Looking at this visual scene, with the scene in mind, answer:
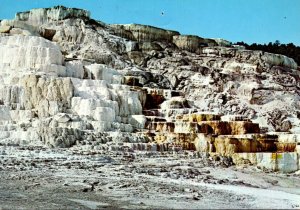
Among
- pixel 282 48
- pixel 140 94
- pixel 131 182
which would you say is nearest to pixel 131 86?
pixel 140 94

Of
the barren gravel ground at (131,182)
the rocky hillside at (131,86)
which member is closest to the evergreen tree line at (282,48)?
the rocky hillside at (131,86)

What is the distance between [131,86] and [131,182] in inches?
601

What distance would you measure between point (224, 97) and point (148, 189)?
19.3 metres

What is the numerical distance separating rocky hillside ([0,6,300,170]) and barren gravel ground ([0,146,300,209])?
2.03 metres

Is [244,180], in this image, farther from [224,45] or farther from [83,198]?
[224,45]

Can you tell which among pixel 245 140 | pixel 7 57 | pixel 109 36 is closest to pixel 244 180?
pixel 245 140

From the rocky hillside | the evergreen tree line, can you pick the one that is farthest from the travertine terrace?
the evergreen tree line

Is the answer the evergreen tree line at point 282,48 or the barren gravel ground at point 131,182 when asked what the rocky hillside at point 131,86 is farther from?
the evergreen tree line at point 282,48

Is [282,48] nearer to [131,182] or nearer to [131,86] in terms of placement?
[131,86]

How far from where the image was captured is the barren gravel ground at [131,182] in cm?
847

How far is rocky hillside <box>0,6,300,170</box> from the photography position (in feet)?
60.5

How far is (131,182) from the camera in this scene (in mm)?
10539

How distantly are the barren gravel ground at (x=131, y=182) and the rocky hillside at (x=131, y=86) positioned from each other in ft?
6.64

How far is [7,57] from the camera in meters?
24.2
